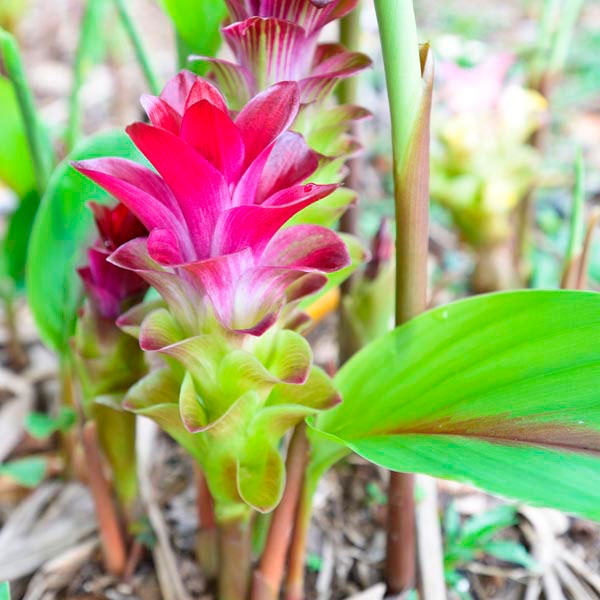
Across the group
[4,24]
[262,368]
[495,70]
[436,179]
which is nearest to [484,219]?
[436,179]

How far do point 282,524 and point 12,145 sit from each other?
1.96 feet

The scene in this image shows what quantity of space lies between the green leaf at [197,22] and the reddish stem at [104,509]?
1.09ft

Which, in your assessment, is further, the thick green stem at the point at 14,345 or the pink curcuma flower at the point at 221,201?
the thick green stem at the point at 14,345

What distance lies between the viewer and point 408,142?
0.45m

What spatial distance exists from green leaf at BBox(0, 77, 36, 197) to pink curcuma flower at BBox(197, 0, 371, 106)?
1.51 ft

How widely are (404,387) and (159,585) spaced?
1.24ft

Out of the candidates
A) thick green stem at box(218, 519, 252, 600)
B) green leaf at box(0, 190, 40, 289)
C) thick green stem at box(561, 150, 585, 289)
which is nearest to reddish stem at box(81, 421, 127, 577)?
thick green stem at box(218, 519, 252, 600)

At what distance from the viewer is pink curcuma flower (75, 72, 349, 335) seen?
1.29ft

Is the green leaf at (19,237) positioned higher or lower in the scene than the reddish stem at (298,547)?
higher

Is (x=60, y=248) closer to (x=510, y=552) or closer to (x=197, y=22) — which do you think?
(x=197, y=22)

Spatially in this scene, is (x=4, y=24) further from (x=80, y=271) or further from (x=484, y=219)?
(x=80, y=271)

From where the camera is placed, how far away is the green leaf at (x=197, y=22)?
0.59 m

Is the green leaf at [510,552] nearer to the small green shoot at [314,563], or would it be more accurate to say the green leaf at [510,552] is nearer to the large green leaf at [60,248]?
the small green shoot at [314,563]

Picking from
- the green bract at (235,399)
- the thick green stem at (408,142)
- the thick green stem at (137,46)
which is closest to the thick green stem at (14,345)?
the thick green stem at (137,46)
